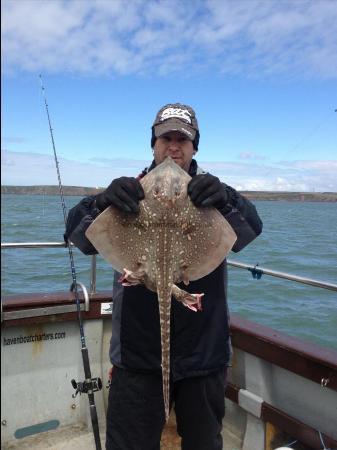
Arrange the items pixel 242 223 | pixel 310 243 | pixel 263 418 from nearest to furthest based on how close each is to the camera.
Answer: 1. pixel 242 223
2. pixel 263 418
3. pixel 310 243

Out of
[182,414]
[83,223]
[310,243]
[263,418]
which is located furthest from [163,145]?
[310,243]

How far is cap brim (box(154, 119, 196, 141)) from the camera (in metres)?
2.71

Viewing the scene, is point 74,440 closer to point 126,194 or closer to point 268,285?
point 126,194

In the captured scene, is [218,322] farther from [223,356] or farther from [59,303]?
[59,303]

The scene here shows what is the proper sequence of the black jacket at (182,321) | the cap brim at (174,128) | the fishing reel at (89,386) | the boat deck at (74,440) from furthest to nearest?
the boat deck at (74,440)
the fishing reel at (89,386)
the cap brim at (174,128)
the black jacket at (182,321)

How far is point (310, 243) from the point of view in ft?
79.7

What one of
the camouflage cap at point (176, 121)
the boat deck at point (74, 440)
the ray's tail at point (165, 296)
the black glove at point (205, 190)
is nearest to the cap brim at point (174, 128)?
the camouflage cap at point (176, 121)

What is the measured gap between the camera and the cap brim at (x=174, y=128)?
2715 millimetres

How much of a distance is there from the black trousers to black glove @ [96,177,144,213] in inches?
41.1

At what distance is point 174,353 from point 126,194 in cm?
100

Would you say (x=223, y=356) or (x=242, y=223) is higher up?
(x=242, y=223)

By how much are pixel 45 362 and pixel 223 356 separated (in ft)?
6.96

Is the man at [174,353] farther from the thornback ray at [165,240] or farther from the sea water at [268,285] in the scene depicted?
the sea water at [268,285]

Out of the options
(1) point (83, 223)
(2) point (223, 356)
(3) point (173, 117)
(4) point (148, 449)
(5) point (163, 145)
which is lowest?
(4) point (148, 449)
